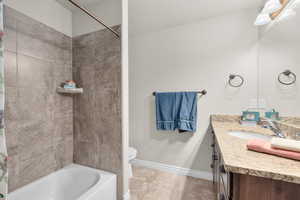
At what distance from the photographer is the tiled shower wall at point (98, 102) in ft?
4.83

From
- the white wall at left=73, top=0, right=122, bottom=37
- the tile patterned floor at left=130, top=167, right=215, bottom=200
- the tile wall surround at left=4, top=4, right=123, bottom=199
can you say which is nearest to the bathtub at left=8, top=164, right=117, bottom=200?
the tile wall surround at left=4, top=4, right=123, bottom=199

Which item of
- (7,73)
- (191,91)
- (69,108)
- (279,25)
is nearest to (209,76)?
(191,91)

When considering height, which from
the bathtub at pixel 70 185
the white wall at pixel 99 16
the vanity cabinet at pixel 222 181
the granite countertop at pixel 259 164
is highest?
the white wall at pixel 99 16

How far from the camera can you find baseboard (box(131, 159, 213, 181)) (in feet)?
6.36

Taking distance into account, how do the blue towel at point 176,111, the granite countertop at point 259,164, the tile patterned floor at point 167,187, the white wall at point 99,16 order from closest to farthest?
the granite countertop at point 259,164 < the white wall at point 99,16 < the tile patterned floor at point 167,187 < the blue towel at point 176,111

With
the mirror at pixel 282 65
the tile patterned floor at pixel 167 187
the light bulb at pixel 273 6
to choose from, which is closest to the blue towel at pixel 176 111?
the tile patterned floor at pixel 167 187

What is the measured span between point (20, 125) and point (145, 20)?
6.65 ft

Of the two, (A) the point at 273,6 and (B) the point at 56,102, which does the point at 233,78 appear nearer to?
(A) the point at 273,6

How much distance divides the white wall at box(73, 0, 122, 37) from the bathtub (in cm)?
171

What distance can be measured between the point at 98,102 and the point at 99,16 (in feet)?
3.43

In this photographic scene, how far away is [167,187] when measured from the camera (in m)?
1.77

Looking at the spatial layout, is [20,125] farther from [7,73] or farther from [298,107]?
[298,107]

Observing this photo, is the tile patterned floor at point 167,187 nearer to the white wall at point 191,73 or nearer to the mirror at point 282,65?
the white wall at point 191,73

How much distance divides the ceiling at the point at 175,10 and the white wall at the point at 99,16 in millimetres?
297
